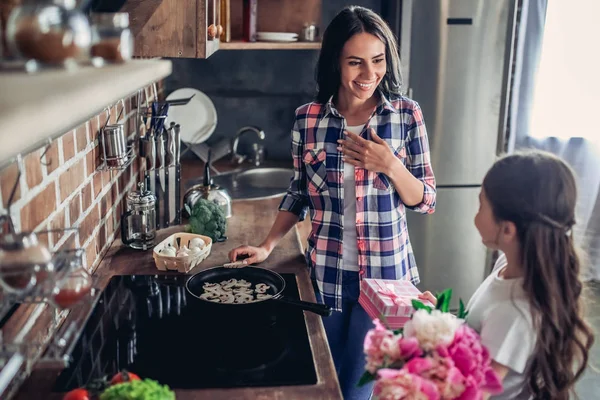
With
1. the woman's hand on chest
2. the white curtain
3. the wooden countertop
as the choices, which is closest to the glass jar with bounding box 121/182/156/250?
the wooden countertop

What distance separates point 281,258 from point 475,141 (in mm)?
1847

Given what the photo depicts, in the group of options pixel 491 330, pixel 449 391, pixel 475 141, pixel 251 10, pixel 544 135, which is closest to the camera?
pixel 449 391

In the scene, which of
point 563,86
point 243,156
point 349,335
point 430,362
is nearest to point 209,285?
point 349,335

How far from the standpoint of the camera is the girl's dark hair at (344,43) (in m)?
1.93

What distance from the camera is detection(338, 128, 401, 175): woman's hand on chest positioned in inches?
73.2

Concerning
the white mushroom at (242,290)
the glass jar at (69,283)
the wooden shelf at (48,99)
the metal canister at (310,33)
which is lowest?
the white mushroom at (242,290)

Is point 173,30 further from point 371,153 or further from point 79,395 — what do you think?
point 79,395

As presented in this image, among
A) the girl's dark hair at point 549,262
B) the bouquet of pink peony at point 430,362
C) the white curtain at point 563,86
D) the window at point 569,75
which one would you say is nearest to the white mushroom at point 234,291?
the bouquet of pink peony at point 430,362

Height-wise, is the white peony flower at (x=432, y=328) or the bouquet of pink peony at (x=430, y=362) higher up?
the white peony flower at (x=432, y=328)

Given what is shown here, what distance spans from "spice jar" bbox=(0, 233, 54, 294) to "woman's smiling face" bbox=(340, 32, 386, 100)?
48.6 inches

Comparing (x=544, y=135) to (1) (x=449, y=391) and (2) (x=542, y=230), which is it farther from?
(1) (x=449, y=391)

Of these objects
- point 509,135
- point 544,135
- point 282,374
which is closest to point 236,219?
point 282,374

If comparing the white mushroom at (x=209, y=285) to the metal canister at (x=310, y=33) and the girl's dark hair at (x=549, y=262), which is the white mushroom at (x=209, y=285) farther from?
the metal canister at (x=310, y=33)

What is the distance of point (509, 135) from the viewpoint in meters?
3.56
